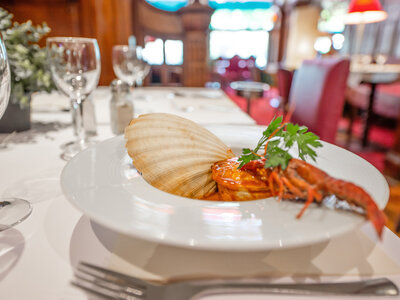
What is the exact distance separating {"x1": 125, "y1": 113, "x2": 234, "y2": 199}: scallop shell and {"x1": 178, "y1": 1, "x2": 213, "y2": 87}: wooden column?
3.41 m

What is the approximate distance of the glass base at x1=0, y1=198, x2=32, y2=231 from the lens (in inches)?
19.3

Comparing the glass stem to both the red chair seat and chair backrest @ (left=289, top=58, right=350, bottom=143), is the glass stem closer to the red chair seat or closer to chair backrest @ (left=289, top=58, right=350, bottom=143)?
chair backrest @ (left=289, top=58, right=350, bottom=143)

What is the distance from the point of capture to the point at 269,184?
48 centimetres

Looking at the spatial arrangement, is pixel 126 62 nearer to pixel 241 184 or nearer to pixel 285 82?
pixel 241 184

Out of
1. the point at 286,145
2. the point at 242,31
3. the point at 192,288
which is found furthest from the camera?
the point at 242,31

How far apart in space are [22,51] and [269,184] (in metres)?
0.87

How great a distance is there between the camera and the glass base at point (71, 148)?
807mm

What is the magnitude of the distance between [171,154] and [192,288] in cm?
24

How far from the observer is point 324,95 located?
1757mm

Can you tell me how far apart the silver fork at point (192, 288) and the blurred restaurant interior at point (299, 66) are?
0.41 meters

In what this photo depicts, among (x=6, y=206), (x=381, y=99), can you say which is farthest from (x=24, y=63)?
(x=381, y=99)

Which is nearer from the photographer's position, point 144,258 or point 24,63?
point 144,258

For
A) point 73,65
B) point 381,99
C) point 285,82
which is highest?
point 73,65

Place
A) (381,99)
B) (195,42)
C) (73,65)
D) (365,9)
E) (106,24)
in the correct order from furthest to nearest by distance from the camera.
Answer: (365,9) → (381,99) → (195,42) → (106,24) → (73,65)
